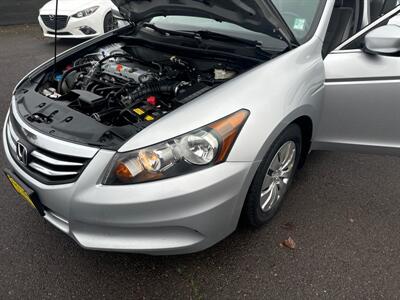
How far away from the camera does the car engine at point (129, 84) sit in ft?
6.72

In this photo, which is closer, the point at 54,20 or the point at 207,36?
the point at 207,36

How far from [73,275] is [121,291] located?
0.31 m

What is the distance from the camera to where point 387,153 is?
2500 mm

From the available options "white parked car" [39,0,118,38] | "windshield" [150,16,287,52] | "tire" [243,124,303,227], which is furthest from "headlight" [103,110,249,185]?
"white parked car" [39,0,118,38]

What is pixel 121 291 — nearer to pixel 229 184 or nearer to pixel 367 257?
pixel 229 184

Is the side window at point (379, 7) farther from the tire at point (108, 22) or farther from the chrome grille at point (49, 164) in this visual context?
the tire at point (108, 22)

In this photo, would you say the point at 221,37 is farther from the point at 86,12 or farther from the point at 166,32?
the point at 86,12

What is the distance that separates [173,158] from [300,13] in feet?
4.67

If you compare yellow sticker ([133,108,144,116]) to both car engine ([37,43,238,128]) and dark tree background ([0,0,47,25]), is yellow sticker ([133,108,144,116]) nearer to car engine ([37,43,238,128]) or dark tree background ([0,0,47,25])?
car engine ([37,43,238,128])

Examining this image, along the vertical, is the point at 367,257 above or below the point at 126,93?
below

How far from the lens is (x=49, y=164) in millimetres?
1803

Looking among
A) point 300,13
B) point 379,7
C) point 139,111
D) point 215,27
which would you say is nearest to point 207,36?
point 215,27

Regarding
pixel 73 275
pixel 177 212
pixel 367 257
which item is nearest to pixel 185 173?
pixel 177 212

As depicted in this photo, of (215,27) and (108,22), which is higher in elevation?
(215,27)
